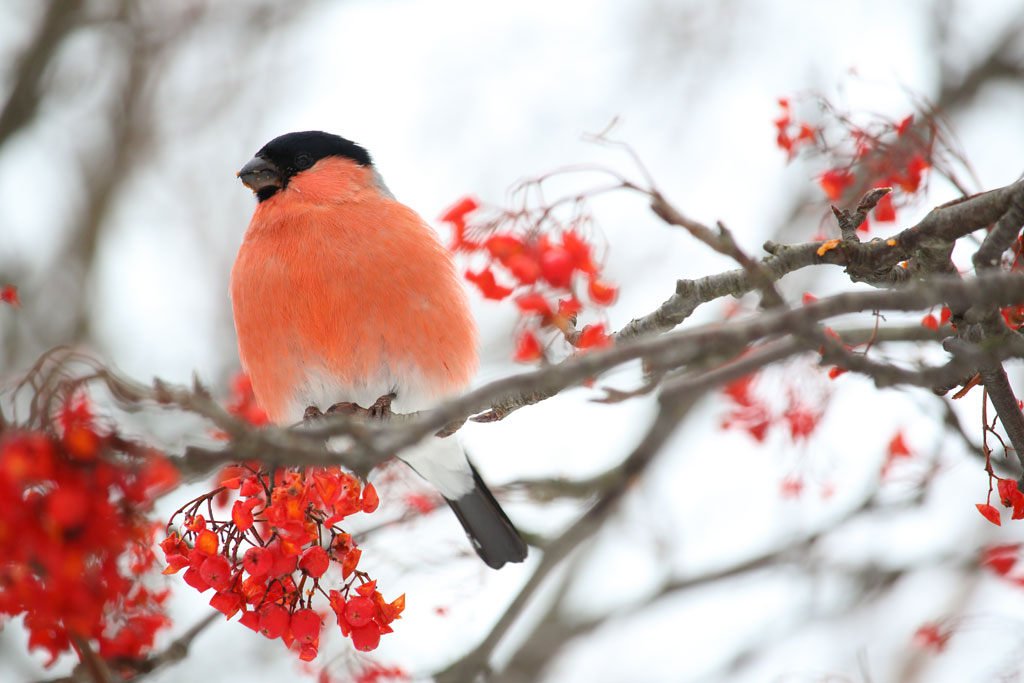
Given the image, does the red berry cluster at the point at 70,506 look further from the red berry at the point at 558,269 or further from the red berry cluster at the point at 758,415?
the red berry cluster at the point at 758,415

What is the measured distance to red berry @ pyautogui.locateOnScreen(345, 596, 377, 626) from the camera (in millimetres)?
2008

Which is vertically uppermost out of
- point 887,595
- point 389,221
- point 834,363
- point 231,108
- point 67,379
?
point 231,108

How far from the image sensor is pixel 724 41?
668 centimetres

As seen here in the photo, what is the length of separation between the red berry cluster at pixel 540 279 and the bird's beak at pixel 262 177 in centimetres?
149

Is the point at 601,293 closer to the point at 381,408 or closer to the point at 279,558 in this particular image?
the point at 279,558

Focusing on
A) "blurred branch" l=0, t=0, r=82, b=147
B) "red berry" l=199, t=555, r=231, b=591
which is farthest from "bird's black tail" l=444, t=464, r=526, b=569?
"blurred branch" l=0, t=0, r=82, b=147

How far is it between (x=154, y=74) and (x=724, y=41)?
396 cm

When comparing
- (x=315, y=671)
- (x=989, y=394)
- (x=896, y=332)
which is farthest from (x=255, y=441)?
(x=315, y=671)

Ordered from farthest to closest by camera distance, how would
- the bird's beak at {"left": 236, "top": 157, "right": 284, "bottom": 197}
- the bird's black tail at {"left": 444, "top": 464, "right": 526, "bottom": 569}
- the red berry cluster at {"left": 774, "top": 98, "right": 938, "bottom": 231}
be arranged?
1. the bird's beak at {"left": 236, "top": 157, "right": 284, "bottom": 197}
2. the bird's black tail at {"left": 444, "top": 464, "right": 526, "bottom": 569}
3. the red berry cluster at {"left": 774, "top": 98, "right": 938, "bottom": 231}

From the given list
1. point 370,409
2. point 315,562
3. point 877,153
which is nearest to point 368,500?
point 315,562

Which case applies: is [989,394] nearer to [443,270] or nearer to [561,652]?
[443,270]

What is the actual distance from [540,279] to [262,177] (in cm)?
190

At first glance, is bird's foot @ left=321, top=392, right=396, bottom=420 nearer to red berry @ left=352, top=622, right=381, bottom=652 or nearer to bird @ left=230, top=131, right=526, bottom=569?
bird @ left=230, top=131, right=526, bottom=569

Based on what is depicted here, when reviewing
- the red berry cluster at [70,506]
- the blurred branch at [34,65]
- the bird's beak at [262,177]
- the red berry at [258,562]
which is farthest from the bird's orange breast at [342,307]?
the blurred branch at [34,65]
